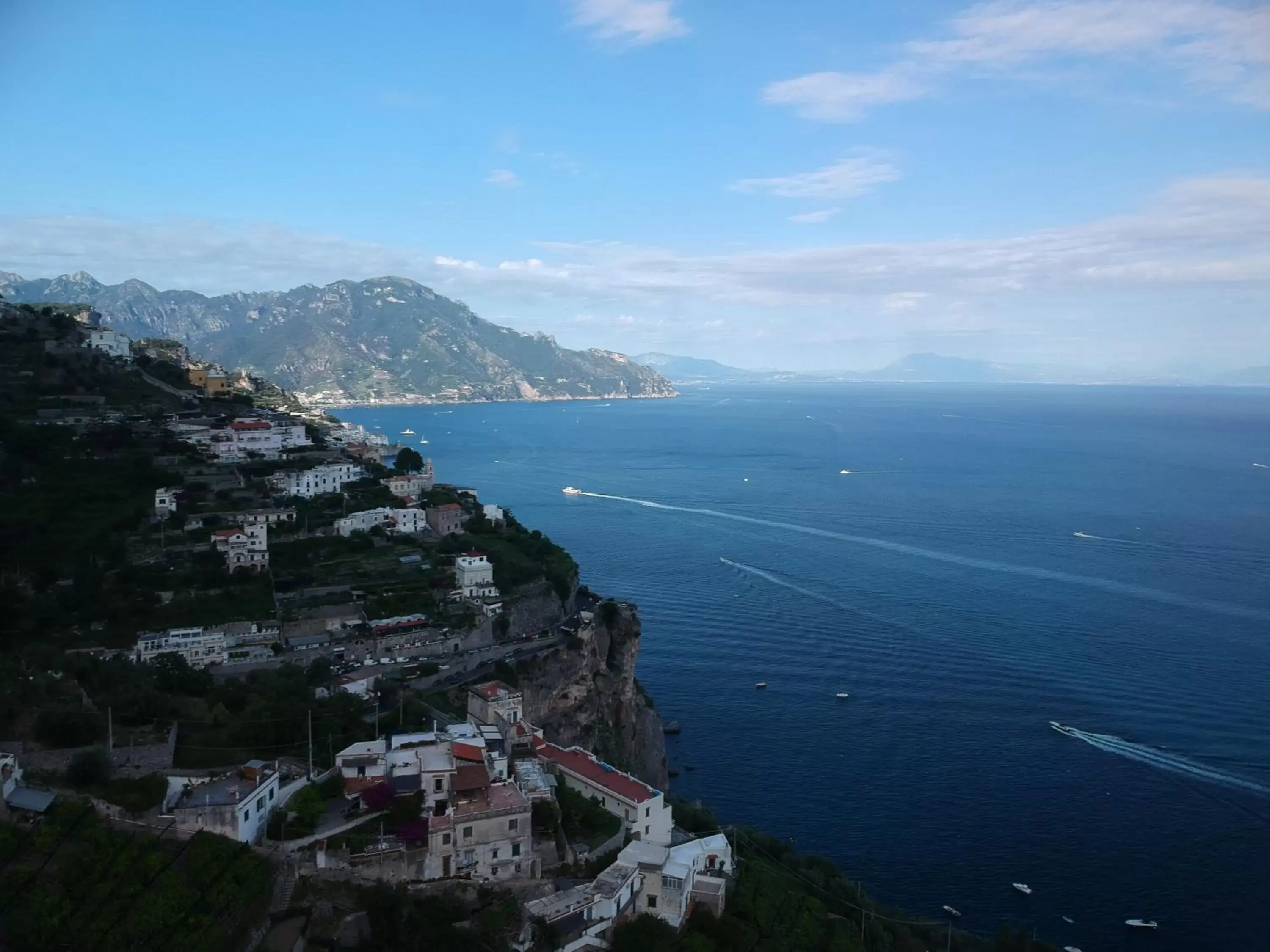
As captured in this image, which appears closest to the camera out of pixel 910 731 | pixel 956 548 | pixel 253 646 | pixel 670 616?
pixel 253 646

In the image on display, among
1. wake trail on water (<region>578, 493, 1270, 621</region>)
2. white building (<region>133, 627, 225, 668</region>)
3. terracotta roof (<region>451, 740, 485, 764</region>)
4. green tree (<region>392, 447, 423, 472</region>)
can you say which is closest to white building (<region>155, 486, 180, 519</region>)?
white building (<region>133, 627, 225, 668</region>)

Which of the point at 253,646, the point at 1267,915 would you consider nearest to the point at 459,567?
the point at 253,646

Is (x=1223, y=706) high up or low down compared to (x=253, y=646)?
down

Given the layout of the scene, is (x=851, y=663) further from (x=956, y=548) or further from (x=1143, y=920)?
(x=956, y=548)

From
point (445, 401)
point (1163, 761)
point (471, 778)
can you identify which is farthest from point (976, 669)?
point (445, 401)

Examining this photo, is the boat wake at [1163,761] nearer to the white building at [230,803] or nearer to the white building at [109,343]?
the white building at [230,803]

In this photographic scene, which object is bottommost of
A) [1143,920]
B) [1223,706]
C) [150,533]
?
[1143,920]

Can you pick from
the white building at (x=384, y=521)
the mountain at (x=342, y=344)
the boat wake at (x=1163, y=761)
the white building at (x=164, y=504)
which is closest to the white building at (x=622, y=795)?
the white building at (x=384, y=521)
